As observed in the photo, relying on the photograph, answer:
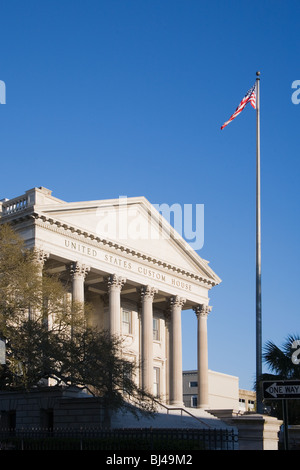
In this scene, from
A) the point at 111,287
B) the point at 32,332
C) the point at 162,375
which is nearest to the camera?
the point at 32,332

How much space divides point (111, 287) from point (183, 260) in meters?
10.3

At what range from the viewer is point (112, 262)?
55.6 meters

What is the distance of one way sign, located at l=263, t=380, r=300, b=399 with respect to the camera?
1517 centimetres

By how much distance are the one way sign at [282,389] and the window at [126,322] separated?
155 feet

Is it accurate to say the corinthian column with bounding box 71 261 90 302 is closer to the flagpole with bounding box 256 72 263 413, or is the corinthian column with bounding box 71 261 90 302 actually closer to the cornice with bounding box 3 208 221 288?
the cornice with bounding box 3 208 221 288

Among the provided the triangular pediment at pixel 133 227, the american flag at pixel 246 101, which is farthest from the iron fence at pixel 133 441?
the triangular pediment at pixel 133 227

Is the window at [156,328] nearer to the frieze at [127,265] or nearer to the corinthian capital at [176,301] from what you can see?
the corinthian capital at [176,301]

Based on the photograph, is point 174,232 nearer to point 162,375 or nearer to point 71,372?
point 162,375

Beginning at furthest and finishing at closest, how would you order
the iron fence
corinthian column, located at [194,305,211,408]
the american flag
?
1. corinthian column, located at [194,305,211,408]
2. the american flag
3. the iron fence

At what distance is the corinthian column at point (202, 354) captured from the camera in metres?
61.9

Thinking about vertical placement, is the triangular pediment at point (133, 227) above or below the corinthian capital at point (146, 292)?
above

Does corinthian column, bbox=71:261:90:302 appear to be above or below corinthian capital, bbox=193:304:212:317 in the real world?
above

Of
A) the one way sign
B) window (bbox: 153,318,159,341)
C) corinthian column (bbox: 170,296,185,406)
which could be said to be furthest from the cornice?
the one way sign
